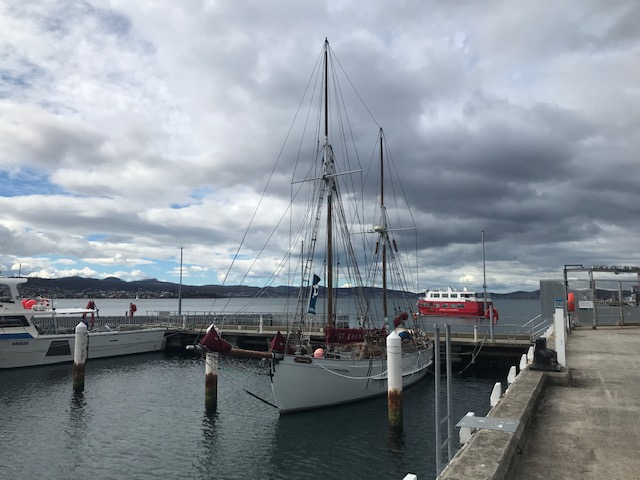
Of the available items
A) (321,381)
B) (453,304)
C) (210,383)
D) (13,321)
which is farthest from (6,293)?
(453,304)

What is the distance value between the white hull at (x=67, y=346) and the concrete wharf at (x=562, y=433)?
107 ft

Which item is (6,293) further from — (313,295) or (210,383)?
(313,295)

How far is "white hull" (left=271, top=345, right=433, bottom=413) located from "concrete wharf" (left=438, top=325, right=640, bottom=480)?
934 centimetres

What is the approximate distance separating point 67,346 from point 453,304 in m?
53.3

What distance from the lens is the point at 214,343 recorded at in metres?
18.4

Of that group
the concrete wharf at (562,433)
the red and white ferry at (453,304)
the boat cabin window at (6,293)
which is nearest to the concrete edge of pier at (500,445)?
the concrete wharf at (562,433)

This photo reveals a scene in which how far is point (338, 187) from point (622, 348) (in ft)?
52.5

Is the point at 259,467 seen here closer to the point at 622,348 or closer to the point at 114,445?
the point at 114,445

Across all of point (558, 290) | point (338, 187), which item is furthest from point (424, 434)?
point (558, 290)

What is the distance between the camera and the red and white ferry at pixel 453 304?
68062mm

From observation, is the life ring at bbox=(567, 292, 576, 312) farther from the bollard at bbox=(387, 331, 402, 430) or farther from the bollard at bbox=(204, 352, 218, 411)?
the bollard at bbox=(204, 352, 218, 411)

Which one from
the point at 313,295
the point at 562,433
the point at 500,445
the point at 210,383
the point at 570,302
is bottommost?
the point at 210,383

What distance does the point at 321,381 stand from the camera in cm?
2019

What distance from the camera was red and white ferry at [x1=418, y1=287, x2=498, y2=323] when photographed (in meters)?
68.1
